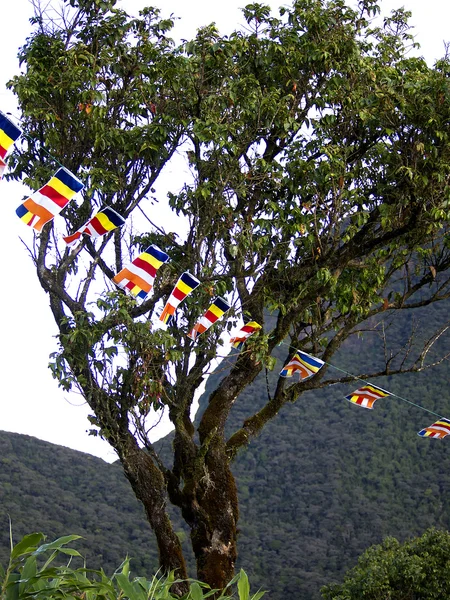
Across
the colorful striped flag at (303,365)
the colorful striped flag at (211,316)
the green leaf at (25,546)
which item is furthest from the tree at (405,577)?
the green leaf at (25,546)

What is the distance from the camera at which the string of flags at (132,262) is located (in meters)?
5.84

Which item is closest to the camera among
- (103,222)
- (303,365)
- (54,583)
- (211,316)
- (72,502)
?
(54,583)

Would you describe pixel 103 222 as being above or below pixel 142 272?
above

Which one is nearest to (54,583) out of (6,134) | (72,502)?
(6,134)

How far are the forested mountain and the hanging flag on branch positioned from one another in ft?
33.5

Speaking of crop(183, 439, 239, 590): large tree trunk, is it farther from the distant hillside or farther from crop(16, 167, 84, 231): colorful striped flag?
the distant hillside

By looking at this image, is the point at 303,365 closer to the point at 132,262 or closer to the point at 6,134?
the point at 132,262

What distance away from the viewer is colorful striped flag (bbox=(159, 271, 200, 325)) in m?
6.46

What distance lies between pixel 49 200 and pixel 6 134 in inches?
21.9

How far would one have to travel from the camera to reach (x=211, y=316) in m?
6.79

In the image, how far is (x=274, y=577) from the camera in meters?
Result: 15.5

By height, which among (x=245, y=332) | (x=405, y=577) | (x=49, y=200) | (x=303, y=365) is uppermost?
(x=303, y=365)

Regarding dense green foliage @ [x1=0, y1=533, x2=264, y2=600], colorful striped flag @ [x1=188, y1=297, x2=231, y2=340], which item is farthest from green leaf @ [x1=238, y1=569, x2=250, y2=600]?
colorful striped flag @ [x1=188, y1=297, x2=231, y2=340]

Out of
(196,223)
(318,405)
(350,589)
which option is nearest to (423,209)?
(196,223)
